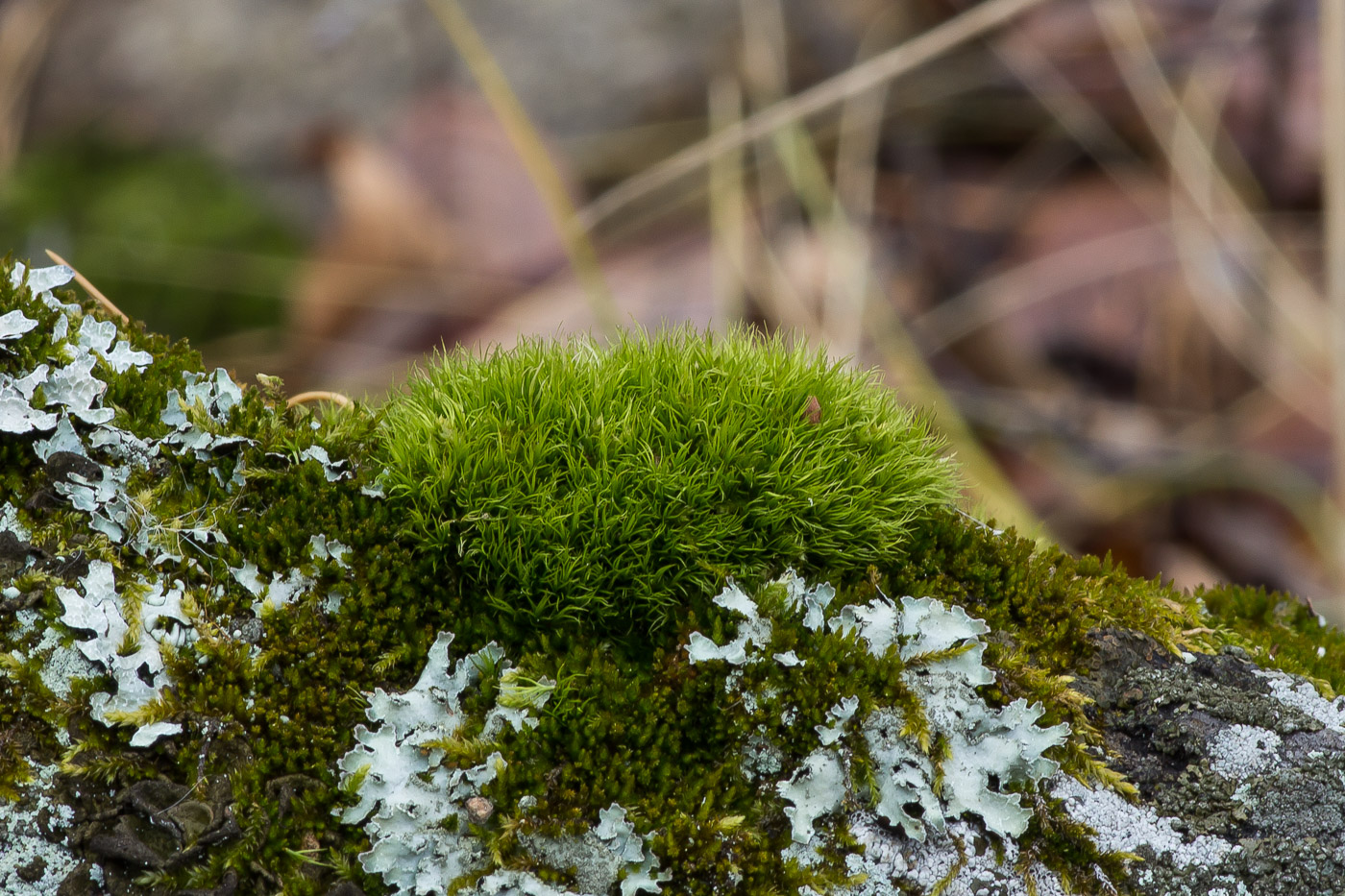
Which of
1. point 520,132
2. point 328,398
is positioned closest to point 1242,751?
point 328,398

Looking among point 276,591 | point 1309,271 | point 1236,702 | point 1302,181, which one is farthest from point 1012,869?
point 1302,181

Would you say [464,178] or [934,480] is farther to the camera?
[464,178]

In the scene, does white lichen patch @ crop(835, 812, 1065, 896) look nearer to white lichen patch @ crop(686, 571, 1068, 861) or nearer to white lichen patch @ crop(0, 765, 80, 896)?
white lichen patch @ crop(686, 571, 1068, 861)

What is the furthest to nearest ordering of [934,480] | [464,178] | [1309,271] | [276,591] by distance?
1. [464,178]
2. [1309,271]
3. [934,480]
4. [276,591]

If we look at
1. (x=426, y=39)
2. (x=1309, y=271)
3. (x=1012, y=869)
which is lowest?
(x=1012, y=869)

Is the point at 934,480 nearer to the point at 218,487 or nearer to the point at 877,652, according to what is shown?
the point at 877,652

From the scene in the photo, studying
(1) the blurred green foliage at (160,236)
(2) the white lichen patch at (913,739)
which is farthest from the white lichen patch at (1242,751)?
(1) the blurred green foliage at (160,236)

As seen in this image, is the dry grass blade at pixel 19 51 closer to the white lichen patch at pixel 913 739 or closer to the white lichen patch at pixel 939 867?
the white lichen patch at pixel 913 739
